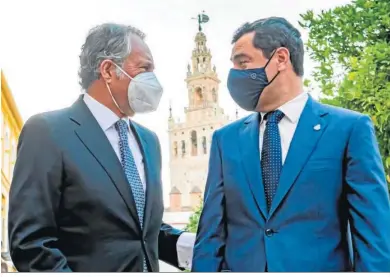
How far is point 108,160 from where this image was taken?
2672 millimetres

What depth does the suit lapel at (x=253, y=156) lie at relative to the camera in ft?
8.47

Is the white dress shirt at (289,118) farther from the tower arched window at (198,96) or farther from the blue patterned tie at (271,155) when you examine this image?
the tower arched window at (198,96)

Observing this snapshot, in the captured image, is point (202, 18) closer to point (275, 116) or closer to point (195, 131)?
point (195, 131)

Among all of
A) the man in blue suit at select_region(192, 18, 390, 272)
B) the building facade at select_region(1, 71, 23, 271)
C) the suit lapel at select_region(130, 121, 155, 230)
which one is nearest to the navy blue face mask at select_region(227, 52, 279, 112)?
the man in blue suit at select_region(192, 18, 390, 272)

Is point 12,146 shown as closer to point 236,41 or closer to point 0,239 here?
point 0,239

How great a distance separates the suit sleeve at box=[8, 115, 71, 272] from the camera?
2447 mm

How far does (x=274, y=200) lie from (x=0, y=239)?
127cm

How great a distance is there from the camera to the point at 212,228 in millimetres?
2643

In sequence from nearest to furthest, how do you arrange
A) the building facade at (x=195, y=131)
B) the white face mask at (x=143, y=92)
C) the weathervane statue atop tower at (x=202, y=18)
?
the white face mask at (x=143, y=92) → the building facade at (x=195, y=131) → the weathervane statue atop tower at (x=202, y=18)

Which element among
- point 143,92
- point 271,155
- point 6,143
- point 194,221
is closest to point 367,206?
point 271,155

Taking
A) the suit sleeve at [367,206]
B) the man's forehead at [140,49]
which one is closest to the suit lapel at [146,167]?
the man's forehead at [140,49]

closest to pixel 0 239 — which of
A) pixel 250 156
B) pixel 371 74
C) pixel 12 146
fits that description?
pixel 12 146

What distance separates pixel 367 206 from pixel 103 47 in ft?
4.26

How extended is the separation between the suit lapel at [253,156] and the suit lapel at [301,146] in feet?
0.21
